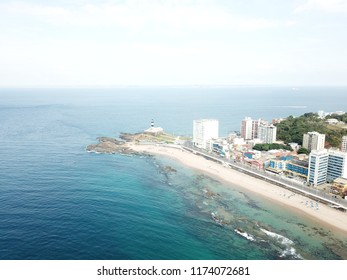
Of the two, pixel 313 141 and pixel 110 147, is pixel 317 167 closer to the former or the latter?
pixel 313 141

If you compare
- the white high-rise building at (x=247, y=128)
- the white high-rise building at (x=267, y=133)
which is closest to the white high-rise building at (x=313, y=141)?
the white high-rise building at (x=267, y=133)

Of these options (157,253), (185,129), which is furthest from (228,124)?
(157,253)

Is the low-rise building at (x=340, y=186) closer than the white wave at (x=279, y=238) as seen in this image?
No

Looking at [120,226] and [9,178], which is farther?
[9,178]

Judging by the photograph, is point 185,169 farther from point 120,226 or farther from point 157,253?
point 157,253

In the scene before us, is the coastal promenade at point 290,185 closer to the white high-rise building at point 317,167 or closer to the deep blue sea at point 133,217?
the white high-rise building at point 317,167

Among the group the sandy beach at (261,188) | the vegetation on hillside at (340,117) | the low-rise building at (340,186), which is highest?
the vegetation on hillside at (340,117)

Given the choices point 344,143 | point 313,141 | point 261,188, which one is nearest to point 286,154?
point 313,141
